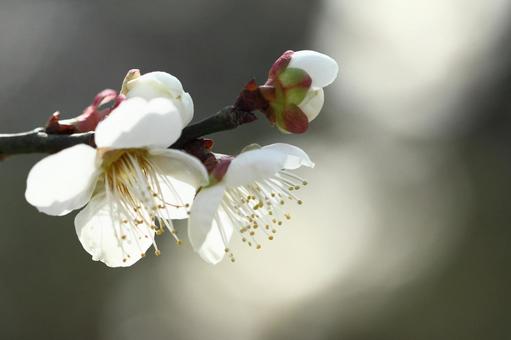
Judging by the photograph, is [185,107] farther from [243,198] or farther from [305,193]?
[305,193]

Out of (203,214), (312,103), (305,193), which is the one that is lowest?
(305,193)

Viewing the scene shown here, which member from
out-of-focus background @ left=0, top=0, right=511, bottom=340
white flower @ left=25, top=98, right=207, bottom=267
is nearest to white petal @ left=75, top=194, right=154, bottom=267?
white flower @ left=25, top=98, right=207, bottom=267

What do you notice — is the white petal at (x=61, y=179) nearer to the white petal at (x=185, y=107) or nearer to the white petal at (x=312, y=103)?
the white petal at (x=185, y=107)

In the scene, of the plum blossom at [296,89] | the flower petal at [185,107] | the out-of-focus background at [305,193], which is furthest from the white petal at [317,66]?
the out-of-focus background at [305,193]

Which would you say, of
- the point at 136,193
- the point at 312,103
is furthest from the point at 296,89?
the point at 136,193

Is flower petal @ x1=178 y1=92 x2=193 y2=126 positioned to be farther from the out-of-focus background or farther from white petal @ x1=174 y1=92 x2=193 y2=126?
the out-of-focus background

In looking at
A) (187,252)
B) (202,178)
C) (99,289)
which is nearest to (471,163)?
(187,252)

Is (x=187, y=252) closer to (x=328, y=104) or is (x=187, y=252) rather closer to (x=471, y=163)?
(x=328, y=104)
